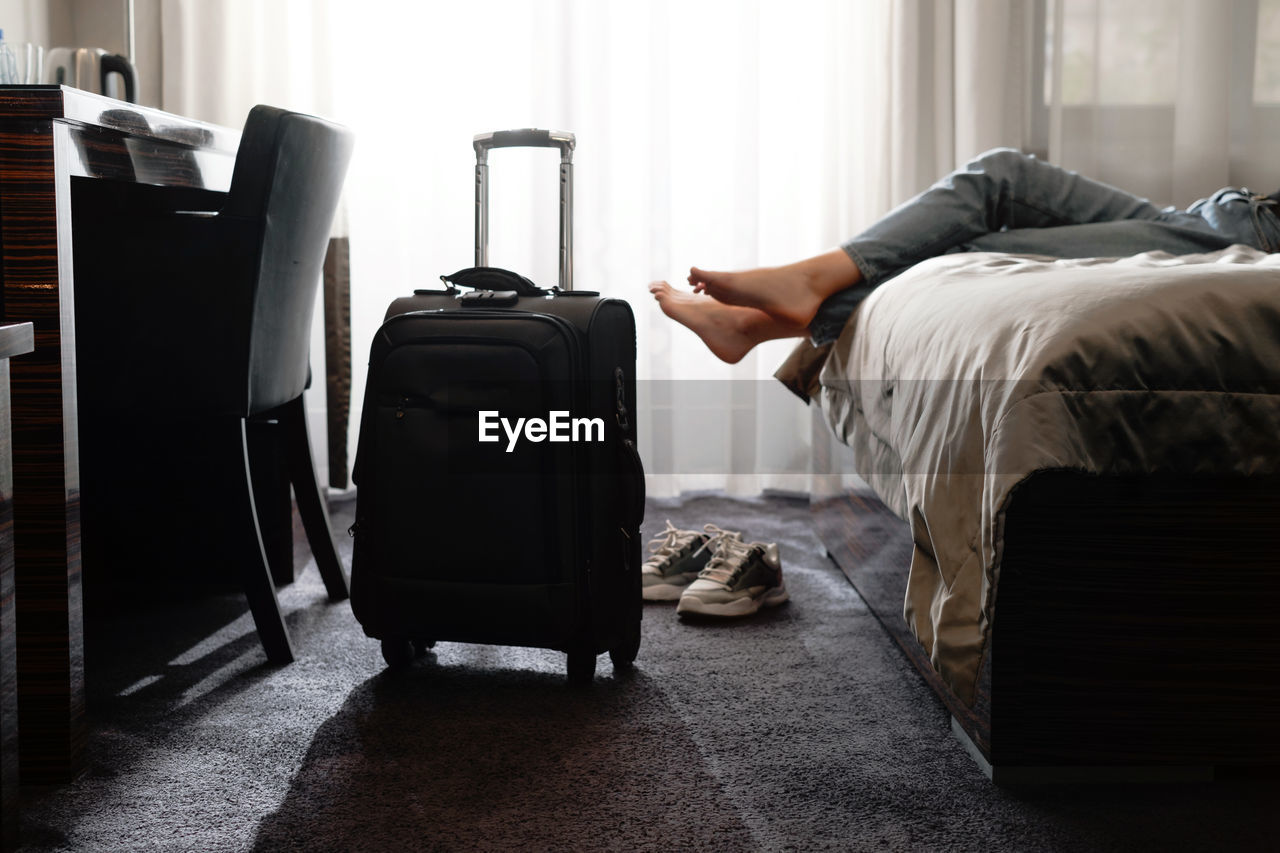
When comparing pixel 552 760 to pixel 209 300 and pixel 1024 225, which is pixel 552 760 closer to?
pixel 209 300

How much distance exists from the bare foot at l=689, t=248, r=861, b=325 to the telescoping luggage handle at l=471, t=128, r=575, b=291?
0.22 metres

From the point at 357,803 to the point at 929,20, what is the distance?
214 centimetres

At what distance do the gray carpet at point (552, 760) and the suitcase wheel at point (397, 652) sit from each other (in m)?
0.03

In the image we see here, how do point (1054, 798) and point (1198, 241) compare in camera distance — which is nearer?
point (1054, 798)

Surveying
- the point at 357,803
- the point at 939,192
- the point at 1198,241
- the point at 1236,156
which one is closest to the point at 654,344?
the point at 939,192

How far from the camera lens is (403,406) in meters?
1.29

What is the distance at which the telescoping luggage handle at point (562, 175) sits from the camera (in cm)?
147

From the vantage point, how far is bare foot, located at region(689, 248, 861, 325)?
5.31 ft

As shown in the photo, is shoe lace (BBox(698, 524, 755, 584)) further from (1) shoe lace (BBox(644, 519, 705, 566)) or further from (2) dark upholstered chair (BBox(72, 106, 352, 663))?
(2) dark upholstered chair (BBox(72, 106, 352, 663))

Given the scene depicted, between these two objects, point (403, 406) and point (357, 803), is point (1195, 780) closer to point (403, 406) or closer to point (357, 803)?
point (357, 803)

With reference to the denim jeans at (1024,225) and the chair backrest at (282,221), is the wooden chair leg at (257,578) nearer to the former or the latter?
the chair backrest at (282,221)

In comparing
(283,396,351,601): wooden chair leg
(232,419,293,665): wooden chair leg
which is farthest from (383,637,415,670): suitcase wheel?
(283,396,351,601): wooden chair leg

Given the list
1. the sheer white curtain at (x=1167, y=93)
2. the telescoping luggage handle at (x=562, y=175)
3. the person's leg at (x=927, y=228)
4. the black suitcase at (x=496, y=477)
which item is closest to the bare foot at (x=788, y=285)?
the person's leg at (x=927, y=228)
